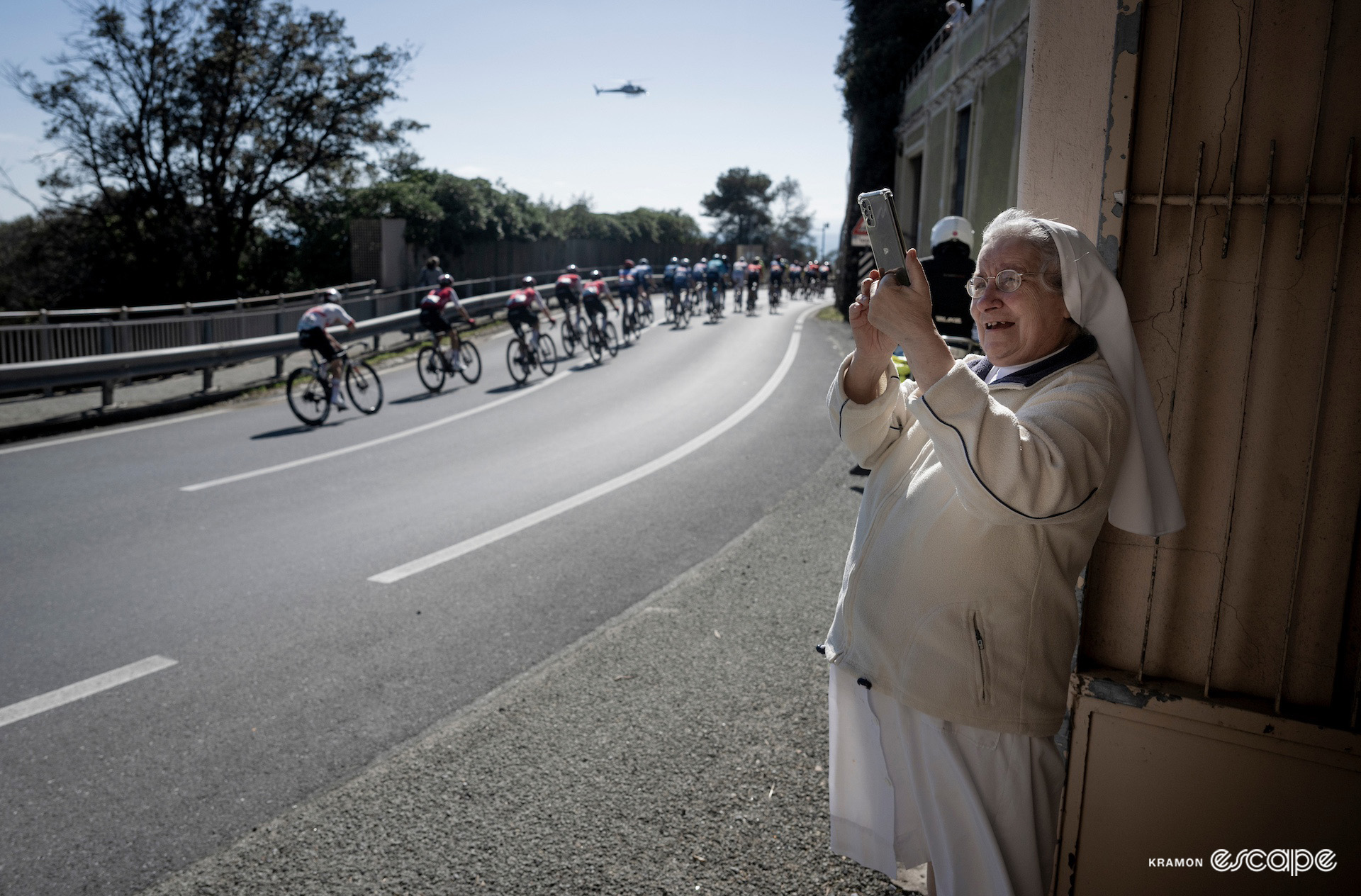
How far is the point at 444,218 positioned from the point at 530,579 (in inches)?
1191

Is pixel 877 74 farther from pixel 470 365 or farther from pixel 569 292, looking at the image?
pixel 470 365

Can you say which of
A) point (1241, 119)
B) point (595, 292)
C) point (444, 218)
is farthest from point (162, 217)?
point (1241, 119)

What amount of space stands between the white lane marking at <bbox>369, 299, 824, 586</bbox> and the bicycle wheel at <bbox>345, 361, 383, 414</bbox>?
201 inches

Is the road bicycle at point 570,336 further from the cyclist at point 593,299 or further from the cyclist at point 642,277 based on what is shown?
the cyclist at point 642,277

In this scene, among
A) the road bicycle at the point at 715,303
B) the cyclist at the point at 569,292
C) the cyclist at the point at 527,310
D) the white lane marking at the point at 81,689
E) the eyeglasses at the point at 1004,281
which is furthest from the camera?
the road bicycle at the point at 715,303

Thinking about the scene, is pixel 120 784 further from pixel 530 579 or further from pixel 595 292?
pixel 595 292

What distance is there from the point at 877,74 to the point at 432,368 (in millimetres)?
22424

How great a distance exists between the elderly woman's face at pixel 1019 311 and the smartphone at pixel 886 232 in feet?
0.76

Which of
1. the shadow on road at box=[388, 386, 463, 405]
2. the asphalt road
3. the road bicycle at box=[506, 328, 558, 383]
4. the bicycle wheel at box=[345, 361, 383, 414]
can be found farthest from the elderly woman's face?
the road bicycle at box=[506, 328, 558, 383]

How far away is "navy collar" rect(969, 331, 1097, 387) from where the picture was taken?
1.99 m

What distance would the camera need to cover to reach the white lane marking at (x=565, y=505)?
6.44 metres

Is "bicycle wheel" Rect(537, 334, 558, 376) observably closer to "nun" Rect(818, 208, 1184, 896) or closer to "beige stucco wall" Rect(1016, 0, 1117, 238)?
"beige stucco wall" Rect(1016, 0, 1117, 238)

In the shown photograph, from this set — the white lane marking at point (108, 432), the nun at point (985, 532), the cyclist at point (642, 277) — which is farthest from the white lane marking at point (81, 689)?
the cyclist at point (642, 277)

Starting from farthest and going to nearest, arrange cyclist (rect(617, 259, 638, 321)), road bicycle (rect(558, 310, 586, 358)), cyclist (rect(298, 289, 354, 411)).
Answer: cyclist (rect(617, 259, 638, 321)) → road bicycle (rect(558, 310, 586, 358)) → cyclist (rect(298, 289, 354, 411))
